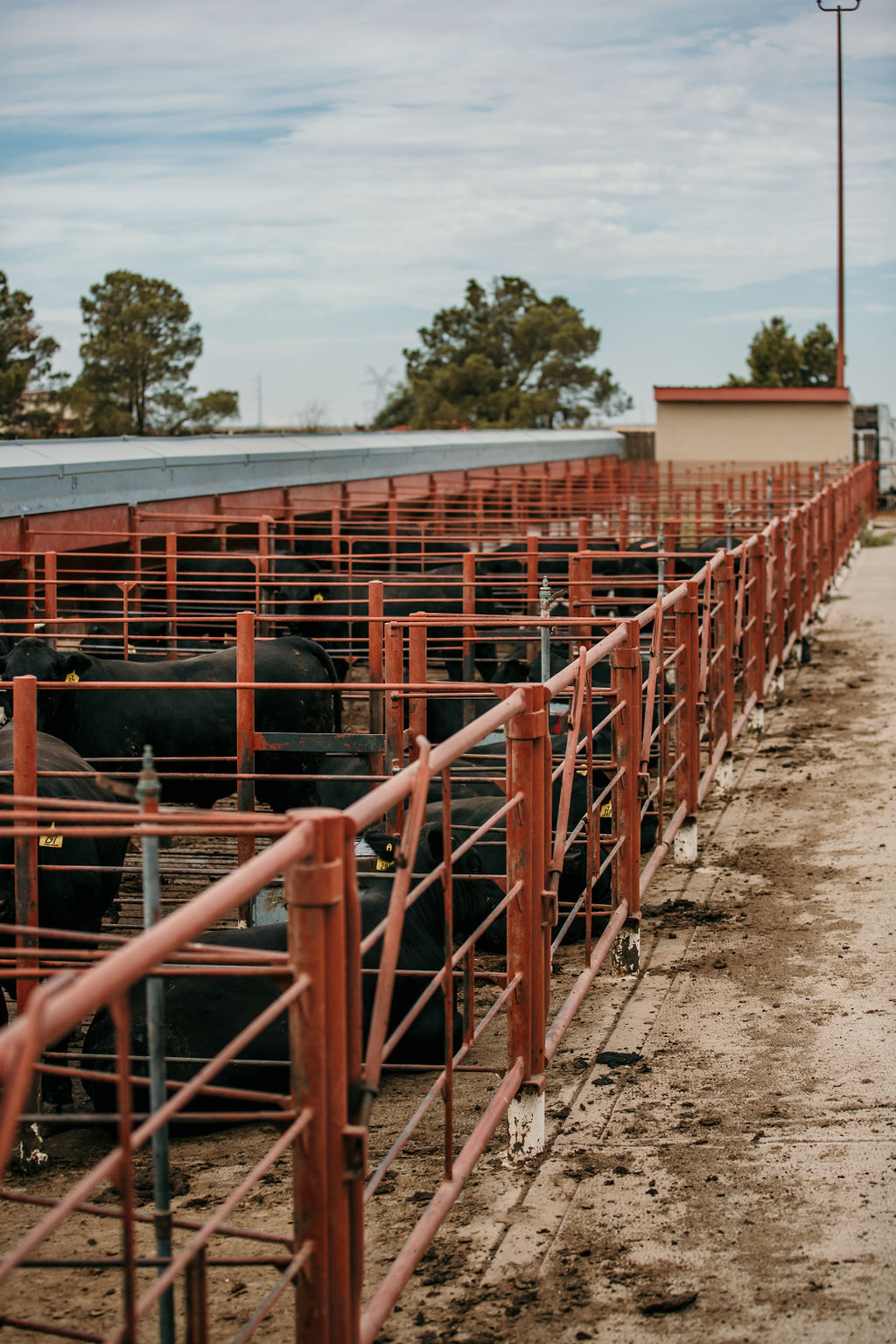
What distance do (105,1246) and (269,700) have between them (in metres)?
4.94

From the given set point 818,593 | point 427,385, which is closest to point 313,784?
point 818,593

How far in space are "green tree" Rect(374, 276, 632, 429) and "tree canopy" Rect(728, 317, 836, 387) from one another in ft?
21.8

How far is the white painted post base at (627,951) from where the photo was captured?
18.2 feet

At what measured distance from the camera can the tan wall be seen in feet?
126

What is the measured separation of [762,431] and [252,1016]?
119ft

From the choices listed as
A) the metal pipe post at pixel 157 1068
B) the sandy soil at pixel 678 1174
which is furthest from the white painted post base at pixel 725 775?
the metal pipe post at pixel 157 1068

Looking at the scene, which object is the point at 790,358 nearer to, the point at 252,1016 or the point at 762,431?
the point at 762,431

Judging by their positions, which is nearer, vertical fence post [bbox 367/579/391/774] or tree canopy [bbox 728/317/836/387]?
vertical fence post [bbox 367/579/391/774]

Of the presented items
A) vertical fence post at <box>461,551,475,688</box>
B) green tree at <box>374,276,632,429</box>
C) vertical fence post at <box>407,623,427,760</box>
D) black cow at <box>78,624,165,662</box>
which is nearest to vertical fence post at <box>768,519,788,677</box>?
vertical fence post at <box>461,551,475,688</box>

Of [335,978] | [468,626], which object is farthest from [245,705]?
[335,978]

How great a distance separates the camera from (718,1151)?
4.01m

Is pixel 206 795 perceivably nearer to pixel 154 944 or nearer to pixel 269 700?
pixel 269 700

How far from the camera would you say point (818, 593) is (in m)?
16.2

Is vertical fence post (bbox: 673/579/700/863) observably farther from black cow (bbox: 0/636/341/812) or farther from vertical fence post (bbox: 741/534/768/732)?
vertical fence post (bbox: 741/534/768/732)
